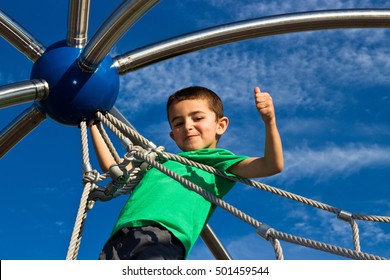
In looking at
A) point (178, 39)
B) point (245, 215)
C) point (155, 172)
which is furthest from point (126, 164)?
point (178, 39)

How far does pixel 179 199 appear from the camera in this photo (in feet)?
11.9

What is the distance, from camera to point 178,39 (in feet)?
15.8

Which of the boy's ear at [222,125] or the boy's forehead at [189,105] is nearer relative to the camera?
the boy's forehead at [189,105]

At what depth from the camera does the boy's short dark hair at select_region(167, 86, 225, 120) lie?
4055 millimetres

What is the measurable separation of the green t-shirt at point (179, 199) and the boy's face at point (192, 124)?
0.09 m

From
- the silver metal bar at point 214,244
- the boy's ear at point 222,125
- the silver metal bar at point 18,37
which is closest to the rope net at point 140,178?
the boy's ear at point 222,125

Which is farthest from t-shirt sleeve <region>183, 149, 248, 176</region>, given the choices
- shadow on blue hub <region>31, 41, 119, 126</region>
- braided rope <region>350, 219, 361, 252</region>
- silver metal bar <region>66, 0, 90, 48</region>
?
silver metal bar <region>66, 0, 90, 48</region>

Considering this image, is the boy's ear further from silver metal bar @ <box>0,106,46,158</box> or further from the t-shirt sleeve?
silver metal bar @ <box>0,106,46,158</box>

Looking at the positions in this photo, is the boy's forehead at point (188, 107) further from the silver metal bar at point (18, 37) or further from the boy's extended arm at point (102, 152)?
the silver metal bar at point (18, 37)

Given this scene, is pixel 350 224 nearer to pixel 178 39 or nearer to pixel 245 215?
pixel 245 215

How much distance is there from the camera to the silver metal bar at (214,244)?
6043mm
